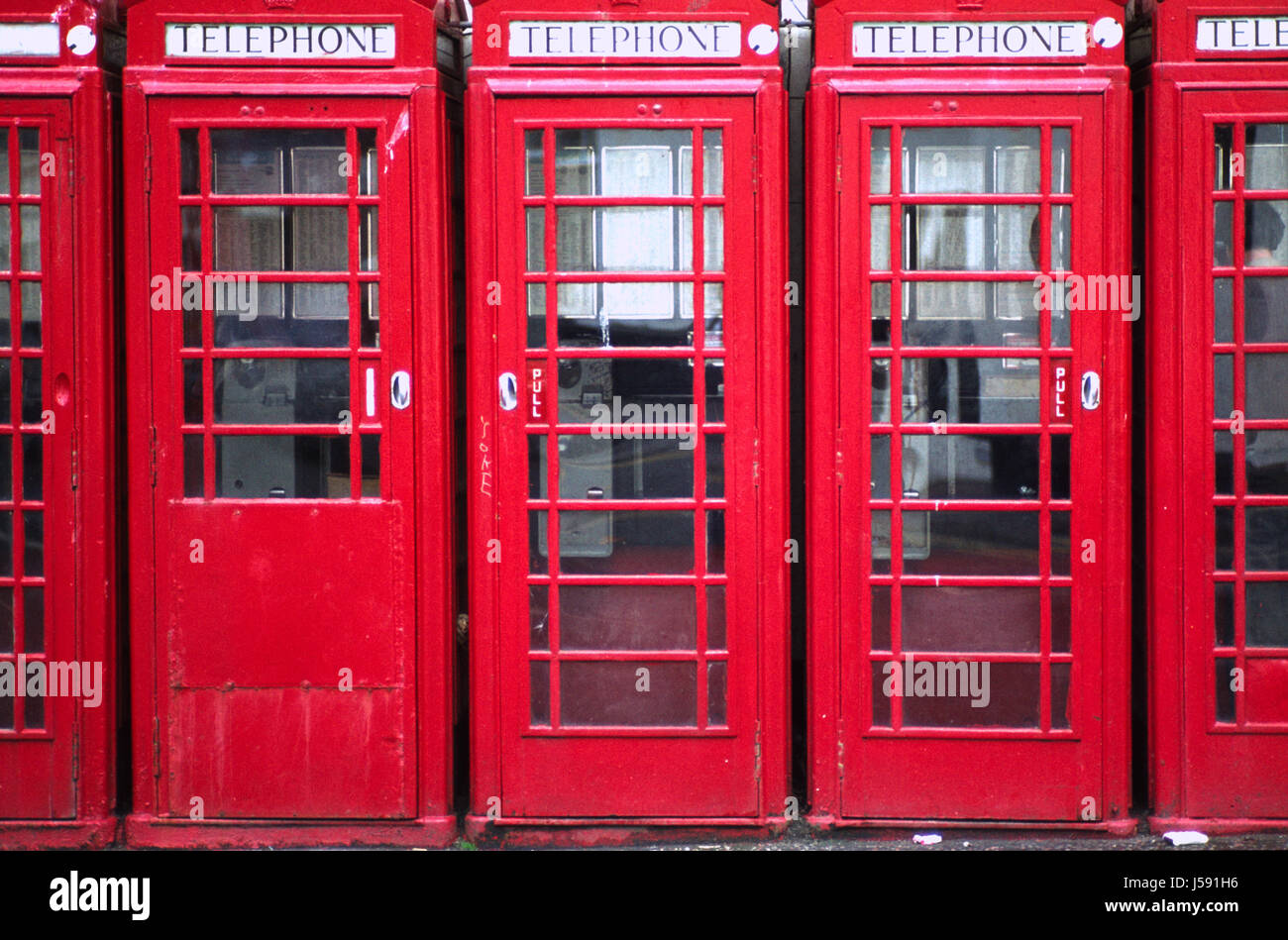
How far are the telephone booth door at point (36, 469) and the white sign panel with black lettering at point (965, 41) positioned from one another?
2.65 meters

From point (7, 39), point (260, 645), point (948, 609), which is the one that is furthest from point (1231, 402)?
point (7, 39)

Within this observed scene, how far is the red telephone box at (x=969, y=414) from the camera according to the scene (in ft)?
11.3

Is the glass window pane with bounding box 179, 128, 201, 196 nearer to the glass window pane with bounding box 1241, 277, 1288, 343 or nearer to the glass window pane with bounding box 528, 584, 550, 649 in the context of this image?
the glass window pane with bounding box 528, 584, 550, 649

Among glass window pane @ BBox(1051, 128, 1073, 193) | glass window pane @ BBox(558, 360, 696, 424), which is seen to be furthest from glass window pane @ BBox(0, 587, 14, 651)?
glass window pane @ BBox(1051, 128, 1073, 193)

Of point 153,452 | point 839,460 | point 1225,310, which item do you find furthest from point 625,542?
point 1225,310

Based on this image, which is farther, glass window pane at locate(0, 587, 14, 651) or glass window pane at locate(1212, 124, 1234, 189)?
glass window pane at locate(0, 587, 14, 651)

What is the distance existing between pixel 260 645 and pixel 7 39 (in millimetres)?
2152

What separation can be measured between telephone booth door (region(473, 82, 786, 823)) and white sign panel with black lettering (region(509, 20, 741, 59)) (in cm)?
16

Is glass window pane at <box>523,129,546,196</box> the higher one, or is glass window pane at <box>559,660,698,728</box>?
glass window pane at <box>523,129,546,196</box>

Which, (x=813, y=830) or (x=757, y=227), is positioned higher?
(x=757, y=227)

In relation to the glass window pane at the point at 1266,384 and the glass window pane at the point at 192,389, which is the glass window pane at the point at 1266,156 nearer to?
the glass window pane at the point at 1266,384

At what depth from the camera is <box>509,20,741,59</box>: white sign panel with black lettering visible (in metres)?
3.46

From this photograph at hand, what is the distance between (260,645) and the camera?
3.54 m

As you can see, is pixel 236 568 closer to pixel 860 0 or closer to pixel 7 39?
pixel 7 39
